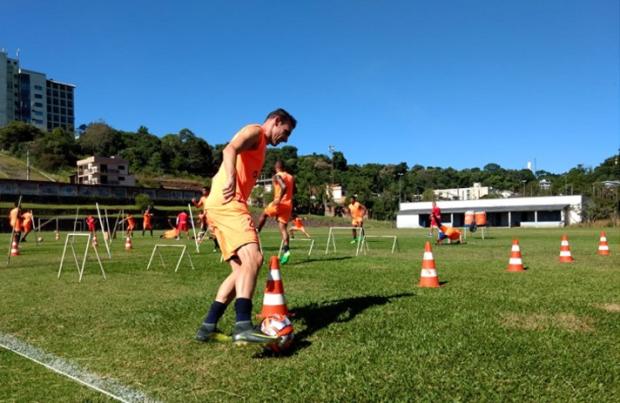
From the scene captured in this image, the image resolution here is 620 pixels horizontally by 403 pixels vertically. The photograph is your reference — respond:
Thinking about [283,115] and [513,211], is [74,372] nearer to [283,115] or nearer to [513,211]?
[283,115]

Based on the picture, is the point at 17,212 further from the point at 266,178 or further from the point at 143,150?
the point at 266,178

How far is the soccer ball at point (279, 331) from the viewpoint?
4.23m

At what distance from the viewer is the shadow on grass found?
465 centimetres

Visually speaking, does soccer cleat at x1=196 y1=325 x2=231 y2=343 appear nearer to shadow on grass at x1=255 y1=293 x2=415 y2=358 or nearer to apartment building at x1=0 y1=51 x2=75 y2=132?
shadow on grass at x1=255 y1=293 x2=415 y2=358

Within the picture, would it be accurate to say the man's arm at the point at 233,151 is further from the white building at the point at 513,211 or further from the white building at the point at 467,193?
the white building at the point at 467,193

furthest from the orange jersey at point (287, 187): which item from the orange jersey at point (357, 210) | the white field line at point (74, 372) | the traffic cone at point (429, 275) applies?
the orange jersey at point (357, 210)

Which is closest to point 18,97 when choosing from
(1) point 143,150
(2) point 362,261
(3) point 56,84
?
(3) point 56,84

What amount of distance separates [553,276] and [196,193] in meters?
79.0

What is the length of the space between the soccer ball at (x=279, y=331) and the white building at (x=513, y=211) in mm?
76636

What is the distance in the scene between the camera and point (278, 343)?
4223 millimetres

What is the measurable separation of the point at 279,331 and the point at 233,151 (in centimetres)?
160

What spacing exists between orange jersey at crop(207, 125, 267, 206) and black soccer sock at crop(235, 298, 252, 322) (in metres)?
0.91

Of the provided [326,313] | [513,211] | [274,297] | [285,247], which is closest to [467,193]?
[513,211]

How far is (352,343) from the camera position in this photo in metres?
4.53
